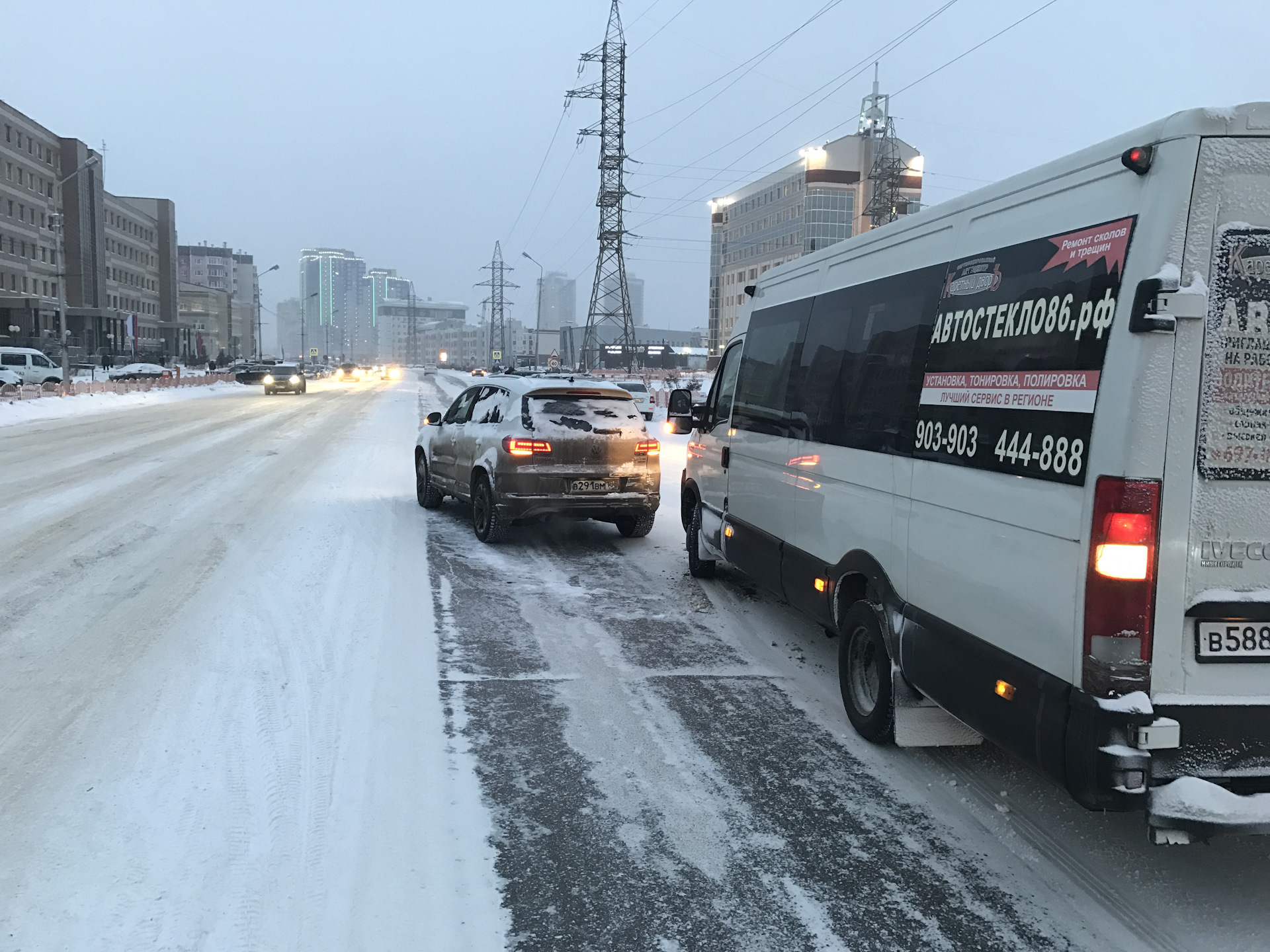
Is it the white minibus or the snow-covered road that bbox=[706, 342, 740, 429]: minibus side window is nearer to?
the snow-covered road

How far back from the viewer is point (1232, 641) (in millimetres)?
3311

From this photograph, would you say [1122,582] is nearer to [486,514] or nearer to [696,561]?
[696,561]

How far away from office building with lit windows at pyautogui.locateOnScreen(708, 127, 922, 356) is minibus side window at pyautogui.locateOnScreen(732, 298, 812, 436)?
3228 inches

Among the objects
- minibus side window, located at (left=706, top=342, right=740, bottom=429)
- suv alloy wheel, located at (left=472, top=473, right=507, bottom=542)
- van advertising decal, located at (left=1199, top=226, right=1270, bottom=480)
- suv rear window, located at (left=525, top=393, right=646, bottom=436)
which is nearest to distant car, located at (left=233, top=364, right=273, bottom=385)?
suv alloy wheel, located at (left=472, top=473, right=507, bottom=542)

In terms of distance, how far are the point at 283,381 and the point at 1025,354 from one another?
49.2m

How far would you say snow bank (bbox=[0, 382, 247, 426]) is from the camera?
2831 centimetres

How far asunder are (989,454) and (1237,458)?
85 centimetres

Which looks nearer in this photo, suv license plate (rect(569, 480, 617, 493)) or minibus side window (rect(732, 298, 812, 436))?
minibus side window (rect(732, 298, 812, 436))

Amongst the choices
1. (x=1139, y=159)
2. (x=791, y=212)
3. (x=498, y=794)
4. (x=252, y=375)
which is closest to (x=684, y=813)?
(x=498, y=794)

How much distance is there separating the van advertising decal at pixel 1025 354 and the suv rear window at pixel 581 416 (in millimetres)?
5704

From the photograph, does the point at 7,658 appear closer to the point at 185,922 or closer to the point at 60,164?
the point at 185,922

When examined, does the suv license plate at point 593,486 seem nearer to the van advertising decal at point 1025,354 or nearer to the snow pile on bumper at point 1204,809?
the van advertising decal at point 1025,354

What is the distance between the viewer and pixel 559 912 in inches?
132

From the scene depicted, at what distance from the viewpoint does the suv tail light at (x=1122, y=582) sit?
10.5 feet
